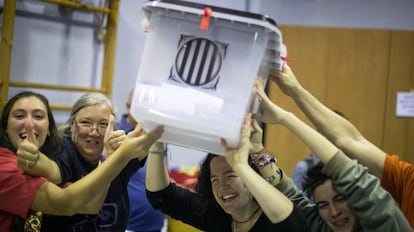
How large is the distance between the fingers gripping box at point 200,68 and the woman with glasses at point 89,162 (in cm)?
58

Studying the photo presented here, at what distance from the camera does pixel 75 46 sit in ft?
9.96

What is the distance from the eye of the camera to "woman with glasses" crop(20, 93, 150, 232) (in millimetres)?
1522

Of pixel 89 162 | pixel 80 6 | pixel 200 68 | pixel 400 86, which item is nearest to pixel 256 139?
pixel 200 68

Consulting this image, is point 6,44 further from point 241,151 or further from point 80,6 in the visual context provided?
point 241,151

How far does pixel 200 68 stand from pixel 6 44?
195 cm

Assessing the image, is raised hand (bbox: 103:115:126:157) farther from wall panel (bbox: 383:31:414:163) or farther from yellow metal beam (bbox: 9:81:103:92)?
wall panel (bbox: 383:31:414:163)

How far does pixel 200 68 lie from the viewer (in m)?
1.04

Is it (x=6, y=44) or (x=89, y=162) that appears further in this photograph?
(x=6, y=44)

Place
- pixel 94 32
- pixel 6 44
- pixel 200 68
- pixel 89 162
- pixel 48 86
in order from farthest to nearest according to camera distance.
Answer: pixel 94 32, pixel 48 86, pixel 6 44, pixel 89 162, pixel 200 68

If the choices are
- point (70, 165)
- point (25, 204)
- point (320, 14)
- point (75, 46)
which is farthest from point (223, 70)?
point (320, 14)

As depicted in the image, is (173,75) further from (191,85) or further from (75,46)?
(75,46)

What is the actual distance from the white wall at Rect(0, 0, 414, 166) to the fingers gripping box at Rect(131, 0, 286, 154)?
197 centimetres

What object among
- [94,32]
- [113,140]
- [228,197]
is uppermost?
[94,32]

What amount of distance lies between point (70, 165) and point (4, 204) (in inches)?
14.3
